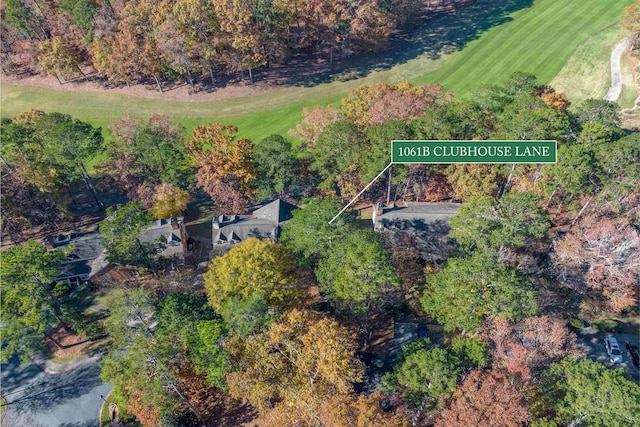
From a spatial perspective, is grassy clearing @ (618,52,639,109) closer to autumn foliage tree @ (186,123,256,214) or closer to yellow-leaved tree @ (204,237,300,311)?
autumn foliage tree @ (186,123,256,214)

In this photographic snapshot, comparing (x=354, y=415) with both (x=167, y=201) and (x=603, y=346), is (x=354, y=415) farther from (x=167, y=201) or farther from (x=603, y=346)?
(x=167, y=201)

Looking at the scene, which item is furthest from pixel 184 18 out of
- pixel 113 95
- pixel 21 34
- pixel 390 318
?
pixel 390 318

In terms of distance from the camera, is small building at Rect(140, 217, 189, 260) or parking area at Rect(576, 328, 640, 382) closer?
parking area at Rect(576, 328, 640, 382)

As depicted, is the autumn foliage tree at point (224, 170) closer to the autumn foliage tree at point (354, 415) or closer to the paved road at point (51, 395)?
the paved road at point (51, 395)

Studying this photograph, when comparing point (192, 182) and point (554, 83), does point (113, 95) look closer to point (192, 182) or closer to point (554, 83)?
point (192, 182)

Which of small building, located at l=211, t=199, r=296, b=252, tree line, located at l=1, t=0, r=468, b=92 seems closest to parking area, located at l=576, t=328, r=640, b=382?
small building, located at l=211, t=199, r=296, b=252

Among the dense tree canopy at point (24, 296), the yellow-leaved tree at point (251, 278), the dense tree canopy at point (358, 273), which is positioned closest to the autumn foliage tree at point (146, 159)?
the dense tree canopy at point (24, 296)
